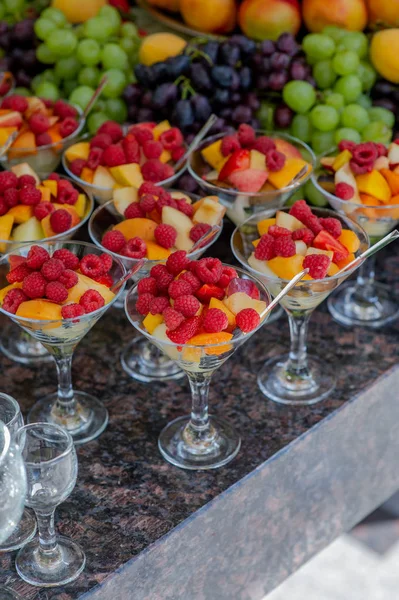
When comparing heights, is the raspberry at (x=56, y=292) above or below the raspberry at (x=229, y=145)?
above

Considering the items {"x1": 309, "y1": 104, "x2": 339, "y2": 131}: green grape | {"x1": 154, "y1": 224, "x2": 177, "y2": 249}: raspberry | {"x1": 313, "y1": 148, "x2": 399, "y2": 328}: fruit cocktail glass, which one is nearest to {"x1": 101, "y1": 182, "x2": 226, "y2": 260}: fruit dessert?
{"x1": 154, "y1": 224, "x2": 177, "y2": 249}: raspberry

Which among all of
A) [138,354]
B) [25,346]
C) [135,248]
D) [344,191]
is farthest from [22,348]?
[344,191]

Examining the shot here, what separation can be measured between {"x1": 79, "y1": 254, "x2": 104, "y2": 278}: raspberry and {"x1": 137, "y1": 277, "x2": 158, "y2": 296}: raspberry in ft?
0.27

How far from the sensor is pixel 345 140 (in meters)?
1.67

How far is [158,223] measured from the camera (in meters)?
1.53

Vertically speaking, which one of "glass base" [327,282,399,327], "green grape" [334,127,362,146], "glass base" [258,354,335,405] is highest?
"green grape" [334,127,362,146]

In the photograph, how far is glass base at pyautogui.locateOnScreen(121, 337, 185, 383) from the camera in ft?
5.34

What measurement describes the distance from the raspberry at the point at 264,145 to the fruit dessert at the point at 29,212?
1.24 ft

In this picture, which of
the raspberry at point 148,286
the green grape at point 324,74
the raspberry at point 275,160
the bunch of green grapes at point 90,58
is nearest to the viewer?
the raspberry at point 148,286

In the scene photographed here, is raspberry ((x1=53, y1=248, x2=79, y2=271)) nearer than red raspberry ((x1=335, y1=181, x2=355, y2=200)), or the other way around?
raspberry ((x1=53, y1=248, x2=79, y2=271))

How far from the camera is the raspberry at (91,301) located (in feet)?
4.18

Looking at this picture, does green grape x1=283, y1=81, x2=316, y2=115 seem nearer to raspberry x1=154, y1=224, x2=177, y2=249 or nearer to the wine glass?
raspberry x1=154, y1=224, x2=177, y2=249

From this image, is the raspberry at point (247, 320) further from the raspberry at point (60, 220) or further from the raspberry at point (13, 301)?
the raspberry at point (60, 220)

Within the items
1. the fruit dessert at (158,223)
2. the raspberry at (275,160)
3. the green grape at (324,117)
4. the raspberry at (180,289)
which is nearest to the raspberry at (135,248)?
the fruit dessert at (158,223)
